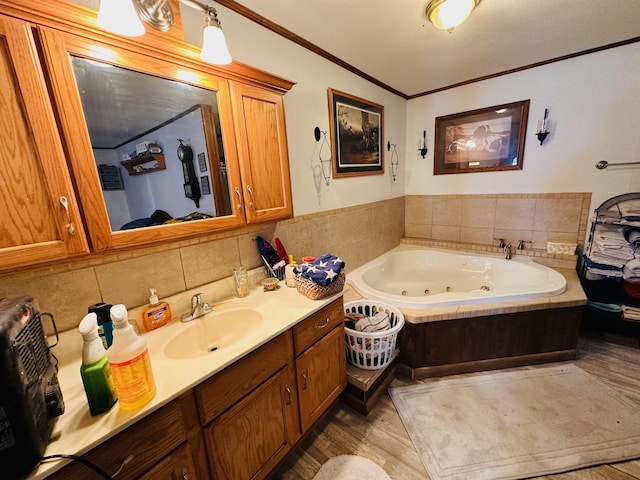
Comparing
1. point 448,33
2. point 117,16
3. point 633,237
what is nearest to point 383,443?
point 117,16

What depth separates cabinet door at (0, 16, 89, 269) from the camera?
2.25 feet

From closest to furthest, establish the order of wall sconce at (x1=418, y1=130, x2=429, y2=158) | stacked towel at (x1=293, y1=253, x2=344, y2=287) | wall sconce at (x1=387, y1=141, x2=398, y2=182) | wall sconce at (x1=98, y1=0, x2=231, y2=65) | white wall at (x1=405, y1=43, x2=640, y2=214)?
wall sconce at (x1=98, y1=0, x2=231, y2=65)
stacked towel at (x1=293, y1=253, x2=344, y2=287)
white wall at (x1=405, y1=43, x2=640, y2=214)
wall sconce at (x1=387, y1=141, x2=398, y2=182)
wall sconce at (x1=418, y1=130, x2=429, y2=158)

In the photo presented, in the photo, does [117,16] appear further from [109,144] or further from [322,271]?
[322,271]

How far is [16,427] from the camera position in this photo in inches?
21.5

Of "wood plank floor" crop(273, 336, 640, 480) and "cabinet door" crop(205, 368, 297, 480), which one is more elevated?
"cabinet door" crop(205, 368, 297, 480)

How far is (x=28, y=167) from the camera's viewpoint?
0.73 m

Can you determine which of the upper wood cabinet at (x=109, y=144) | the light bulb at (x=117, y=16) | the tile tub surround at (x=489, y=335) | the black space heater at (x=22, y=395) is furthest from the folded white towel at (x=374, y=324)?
the light bulb at (x=117, y=16)

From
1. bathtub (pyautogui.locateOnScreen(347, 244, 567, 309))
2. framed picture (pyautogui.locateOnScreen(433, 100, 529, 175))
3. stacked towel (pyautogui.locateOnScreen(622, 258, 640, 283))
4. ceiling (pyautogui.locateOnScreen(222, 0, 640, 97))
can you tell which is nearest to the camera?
ceiling (pyautogui.locateOnScreen(222, 0, 640, 97))

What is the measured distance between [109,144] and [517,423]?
7.99 feet

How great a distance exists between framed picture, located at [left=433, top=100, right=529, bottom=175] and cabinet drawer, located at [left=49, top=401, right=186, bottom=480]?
315 centimetres

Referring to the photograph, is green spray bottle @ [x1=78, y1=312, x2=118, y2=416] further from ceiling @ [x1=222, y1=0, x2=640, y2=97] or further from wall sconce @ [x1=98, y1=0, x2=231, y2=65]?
ceiling @ [x1=222, y1=0, x2=640, y2=97]

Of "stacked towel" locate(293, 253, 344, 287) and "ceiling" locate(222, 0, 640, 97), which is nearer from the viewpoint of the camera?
"stacked towel" locate(293, 253, 344, 287)

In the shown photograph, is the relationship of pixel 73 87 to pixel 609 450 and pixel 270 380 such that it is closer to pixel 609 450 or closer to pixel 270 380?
pixel 270 380

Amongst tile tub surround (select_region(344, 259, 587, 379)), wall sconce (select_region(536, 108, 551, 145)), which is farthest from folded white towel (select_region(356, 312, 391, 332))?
wall sconce (select_region(536, 108, 551, 145))
